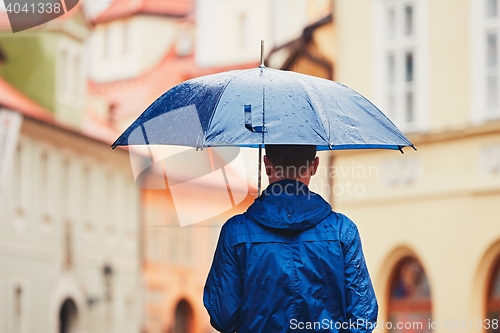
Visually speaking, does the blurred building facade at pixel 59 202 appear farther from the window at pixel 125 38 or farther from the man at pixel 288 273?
the man at pixel 288 273

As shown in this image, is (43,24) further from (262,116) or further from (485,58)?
(262,116)

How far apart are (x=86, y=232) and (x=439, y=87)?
472cm

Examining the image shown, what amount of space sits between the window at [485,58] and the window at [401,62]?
0.90 m

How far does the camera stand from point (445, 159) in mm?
12531

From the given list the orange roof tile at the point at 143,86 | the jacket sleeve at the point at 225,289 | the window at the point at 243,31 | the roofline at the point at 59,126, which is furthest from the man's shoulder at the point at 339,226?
the window at the point at 243,31

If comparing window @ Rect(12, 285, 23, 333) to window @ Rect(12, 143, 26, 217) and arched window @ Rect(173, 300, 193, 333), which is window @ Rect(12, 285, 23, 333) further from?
arched window @ Rect(173, 300, 193, 333)

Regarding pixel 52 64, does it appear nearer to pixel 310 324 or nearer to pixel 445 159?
pixel 445 159

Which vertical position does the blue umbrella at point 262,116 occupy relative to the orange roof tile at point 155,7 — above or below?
below

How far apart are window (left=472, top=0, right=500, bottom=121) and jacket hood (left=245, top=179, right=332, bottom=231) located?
346 inches

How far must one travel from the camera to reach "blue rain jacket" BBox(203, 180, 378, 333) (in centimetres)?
337

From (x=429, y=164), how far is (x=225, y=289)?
378 inches

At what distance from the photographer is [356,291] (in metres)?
3.39

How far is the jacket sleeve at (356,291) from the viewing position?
3.38m

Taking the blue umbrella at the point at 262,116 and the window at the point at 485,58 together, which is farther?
the window at the point at 485,58
